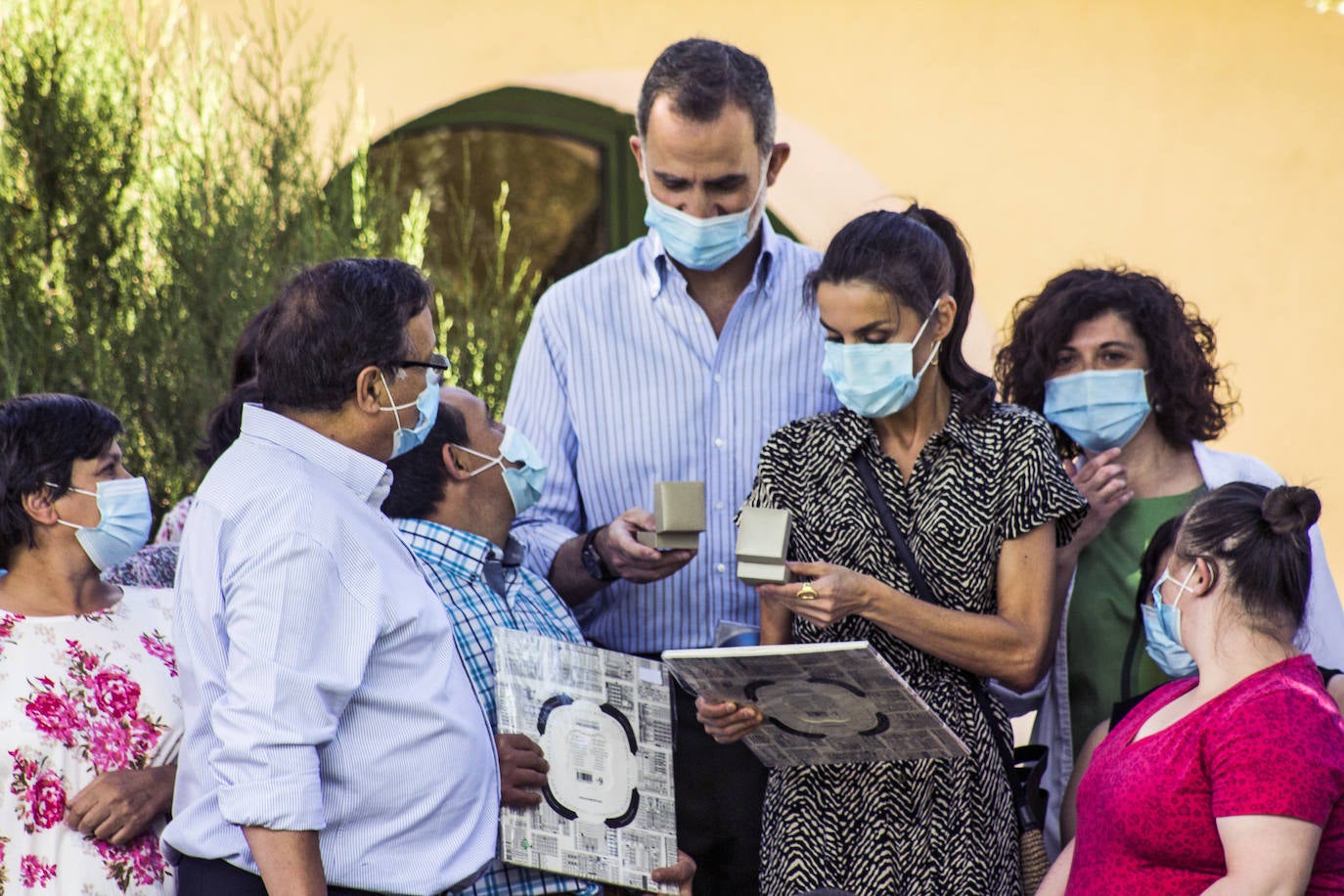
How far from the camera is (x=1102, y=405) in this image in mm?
3736

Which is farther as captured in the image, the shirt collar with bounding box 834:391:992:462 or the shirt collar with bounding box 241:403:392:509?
the shirt collar with bounding box 834:391:992:462

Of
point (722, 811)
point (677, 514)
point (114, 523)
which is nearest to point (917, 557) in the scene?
point (677, 514)

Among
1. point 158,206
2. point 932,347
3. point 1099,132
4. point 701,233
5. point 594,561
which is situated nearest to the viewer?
point 932,347

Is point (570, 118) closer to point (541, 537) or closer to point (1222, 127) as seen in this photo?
point (1222, 127)

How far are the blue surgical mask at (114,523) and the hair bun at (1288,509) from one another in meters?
2.38

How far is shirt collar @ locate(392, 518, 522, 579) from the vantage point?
323cm

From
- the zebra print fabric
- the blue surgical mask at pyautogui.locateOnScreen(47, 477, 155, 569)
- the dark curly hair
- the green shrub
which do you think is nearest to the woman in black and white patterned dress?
the zebra print fabric

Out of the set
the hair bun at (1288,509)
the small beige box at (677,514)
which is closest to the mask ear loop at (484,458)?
the small beige box at (677,514)

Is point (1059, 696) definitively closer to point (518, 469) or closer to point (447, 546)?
point (518, 469)

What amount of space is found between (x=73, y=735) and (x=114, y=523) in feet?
1.61

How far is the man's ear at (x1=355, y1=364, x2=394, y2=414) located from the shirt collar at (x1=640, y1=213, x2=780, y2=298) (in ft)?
3.92

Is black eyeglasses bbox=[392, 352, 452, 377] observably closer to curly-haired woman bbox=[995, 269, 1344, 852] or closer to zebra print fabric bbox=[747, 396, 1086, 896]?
zebra print fabric bbox=[747, 396, 1086, 896]

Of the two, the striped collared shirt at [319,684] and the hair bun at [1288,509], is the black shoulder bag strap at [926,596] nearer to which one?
the hair bun at [1288,509]

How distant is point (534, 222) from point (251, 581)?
4951mm
